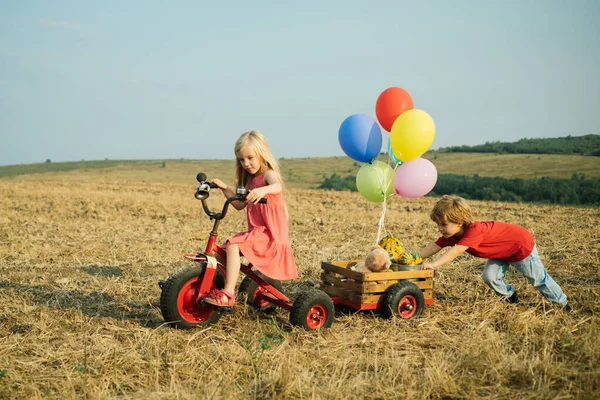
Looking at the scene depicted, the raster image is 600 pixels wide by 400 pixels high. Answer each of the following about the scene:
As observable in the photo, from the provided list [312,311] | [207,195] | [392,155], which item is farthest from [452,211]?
[207,195]

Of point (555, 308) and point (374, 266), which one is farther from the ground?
point (374, 266)

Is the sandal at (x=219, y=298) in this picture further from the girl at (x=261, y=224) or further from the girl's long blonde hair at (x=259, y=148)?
the girl's long blonde hair at (x=259, y=148)

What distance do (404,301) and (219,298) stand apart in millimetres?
1862

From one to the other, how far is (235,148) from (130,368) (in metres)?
2.11

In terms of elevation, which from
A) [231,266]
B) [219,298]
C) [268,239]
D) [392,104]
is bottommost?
[219,298]

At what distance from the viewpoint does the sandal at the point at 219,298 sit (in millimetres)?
4453

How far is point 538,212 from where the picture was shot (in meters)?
15.1

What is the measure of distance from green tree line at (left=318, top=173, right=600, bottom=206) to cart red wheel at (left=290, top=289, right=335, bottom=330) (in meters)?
23.2

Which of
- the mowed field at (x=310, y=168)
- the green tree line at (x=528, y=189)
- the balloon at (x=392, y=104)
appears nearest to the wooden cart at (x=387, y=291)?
the balloon at (x=392, y=104)

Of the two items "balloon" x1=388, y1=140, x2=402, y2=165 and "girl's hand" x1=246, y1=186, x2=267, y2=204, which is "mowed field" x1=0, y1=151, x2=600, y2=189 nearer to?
"balloon" x1=388, y1=140, x2=402, y2=165

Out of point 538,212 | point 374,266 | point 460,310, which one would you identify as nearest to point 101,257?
point 374,266

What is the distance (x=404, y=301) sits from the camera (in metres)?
5.18

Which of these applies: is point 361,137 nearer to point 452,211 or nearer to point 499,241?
point 452,211

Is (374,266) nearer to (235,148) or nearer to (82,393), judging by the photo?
(235,148)
